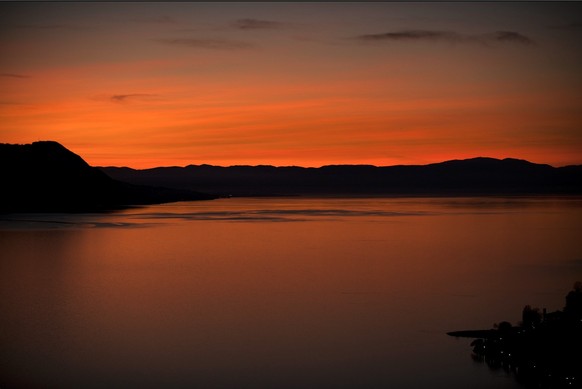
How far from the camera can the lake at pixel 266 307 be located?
50.4ft

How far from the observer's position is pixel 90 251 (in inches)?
1618

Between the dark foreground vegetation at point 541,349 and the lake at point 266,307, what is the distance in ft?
1.60

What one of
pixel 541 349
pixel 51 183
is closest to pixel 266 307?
pixel 541 349

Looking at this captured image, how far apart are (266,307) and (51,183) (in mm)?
99015

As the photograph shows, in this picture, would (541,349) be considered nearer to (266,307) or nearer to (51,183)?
(266,307)

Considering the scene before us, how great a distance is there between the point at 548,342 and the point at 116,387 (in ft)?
28.8

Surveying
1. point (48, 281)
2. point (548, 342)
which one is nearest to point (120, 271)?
point (48, 281)

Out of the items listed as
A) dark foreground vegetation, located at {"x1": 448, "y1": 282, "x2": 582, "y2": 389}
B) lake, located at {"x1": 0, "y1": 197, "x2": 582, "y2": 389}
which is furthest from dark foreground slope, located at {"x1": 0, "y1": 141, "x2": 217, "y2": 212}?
dark foreground vegetation, located at {"x1": 448, "y1": 282, "x2": 582, "y2": 389}

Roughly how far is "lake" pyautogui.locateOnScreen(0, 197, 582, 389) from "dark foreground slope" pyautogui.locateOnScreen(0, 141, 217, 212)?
60899 mm

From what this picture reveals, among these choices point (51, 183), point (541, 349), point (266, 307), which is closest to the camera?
point (541, 349)

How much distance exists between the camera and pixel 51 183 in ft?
374

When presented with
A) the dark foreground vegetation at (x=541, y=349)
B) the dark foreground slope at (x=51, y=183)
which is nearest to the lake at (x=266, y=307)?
the dark foreground vegetation at (x=541, y=349)

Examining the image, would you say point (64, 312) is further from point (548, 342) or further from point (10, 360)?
point (548, 342)

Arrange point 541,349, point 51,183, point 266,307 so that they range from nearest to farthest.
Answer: point 541,349, point 266,307, point 51,183
